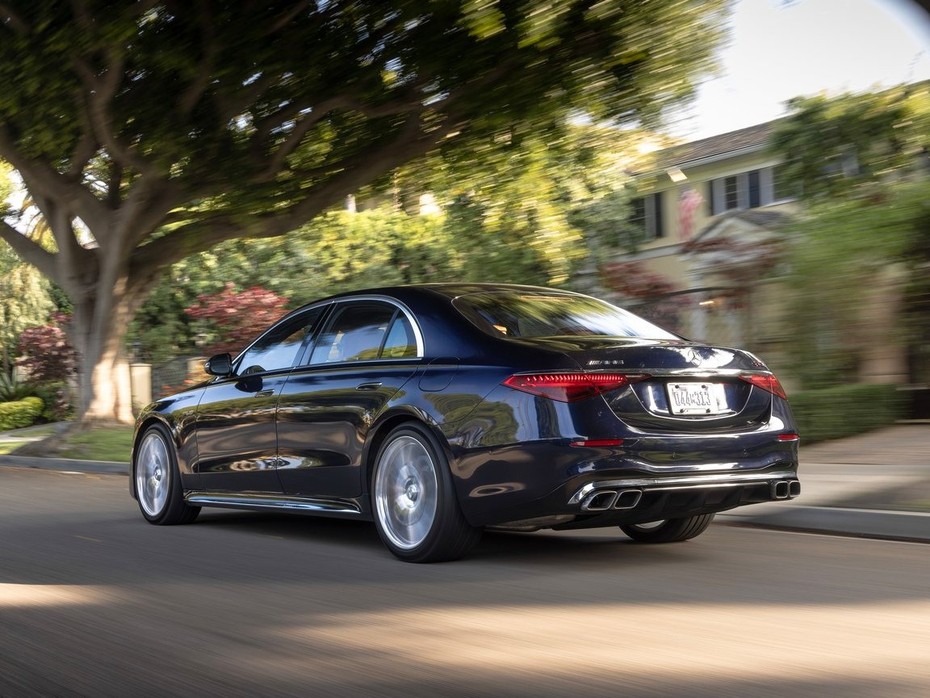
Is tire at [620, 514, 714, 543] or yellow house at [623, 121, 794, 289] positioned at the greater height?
yellow house at [623, 121, 794, 289]

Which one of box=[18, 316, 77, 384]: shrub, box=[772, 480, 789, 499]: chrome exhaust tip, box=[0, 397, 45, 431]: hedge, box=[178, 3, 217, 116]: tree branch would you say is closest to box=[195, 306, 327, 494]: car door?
box=[772, 480, 789, 499]: chrome exhaust tip

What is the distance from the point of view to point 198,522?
934 centimetres

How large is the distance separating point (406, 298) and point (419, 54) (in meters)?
8.23

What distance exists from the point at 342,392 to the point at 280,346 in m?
1.15

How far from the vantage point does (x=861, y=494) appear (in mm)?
8633

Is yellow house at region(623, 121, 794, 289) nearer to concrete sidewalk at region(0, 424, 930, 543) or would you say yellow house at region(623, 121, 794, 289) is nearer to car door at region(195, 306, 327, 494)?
concrete sidewalk at region(0, 424, 930, 543)

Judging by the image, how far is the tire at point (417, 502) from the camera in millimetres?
6422

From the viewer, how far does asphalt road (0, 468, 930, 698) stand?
4.27m

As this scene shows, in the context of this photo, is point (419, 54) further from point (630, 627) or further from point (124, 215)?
point (630, 627)

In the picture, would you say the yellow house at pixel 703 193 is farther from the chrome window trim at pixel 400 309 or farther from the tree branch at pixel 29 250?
the chrome window trim at pixel 400 309

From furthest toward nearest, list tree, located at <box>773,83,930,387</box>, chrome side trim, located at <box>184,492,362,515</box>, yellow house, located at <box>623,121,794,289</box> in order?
1. yellow house, located at <box>623,121,794,289</box>
2. tree, located at <box>773,83,930,387</box>
3. chrome side trim, located at <box>184,492,362,515</box>

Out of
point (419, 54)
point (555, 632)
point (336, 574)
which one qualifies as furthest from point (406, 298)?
point (419, 54)

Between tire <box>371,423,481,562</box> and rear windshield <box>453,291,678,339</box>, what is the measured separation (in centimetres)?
74

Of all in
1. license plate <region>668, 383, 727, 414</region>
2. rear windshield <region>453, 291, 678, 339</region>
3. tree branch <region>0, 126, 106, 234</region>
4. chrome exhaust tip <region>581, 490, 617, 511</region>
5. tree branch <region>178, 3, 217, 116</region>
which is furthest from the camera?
tree branch <region>0, 126, 106, 234</region>
